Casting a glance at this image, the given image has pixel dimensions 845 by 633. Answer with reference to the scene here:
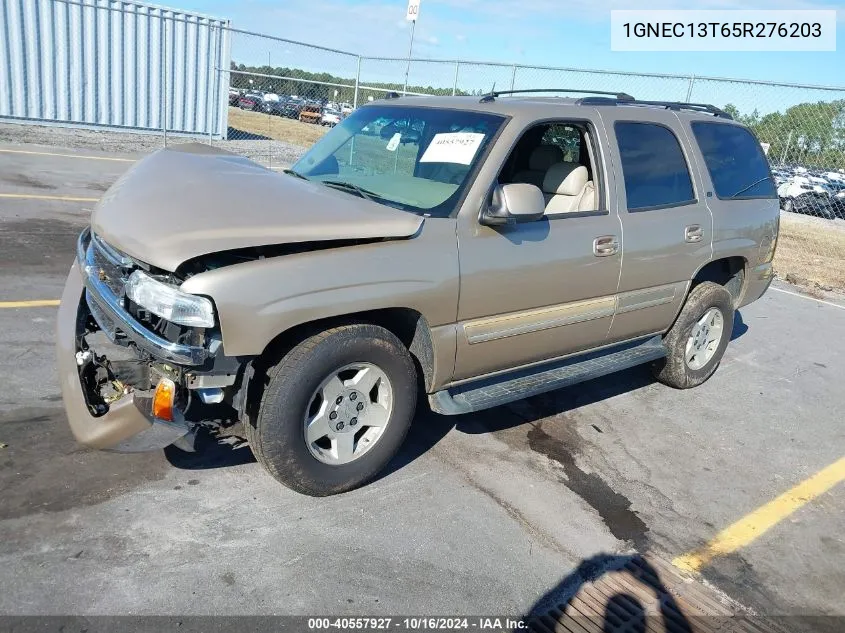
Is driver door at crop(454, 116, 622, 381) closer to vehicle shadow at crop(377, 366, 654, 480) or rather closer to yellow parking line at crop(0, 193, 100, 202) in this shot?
vehicle shadow at crop(377, 366, 654, 480)

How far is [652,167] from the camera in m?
4.64

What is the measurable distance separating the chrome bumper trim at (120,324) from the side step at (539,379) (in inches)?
53.6

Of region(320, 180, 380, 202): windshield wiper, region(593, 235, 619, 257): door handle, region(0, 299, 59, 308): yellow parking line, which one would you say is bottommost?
region(0, 299, 59, 308): yellow parking line

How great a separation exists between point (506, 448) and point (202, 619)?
6.94ft

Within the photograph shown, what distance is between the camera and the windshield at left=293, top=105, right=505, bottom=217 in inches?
148

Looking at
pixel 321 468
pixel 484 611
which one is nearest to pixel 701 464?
pixel 484 611

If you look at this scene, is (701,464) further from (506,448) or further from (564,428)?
(506,448)

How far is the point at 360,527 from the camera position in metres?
3.29

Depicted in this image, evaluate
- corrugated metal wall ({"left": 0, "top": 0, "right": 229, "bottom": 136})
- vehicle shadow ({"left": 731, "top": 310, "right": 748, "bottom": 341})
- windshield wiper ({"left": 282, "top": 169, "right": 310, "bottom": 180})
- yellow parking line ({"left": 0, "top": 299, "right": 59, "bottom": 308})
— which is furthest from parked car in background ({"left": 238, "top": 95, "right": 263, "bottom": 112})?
windshield wiper ({"left": 282, "top": 169, "right": 310, "bottom": 180})

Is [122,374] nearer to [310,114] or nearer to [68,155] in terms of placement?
[68,155]

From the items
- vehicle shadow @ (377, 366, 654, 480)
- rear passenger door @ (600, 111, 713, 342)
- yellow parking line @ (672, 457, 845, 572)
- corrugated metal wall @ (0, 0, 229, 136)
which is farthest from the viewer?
corrugated metal wall @ (0, 0, 229, 136)

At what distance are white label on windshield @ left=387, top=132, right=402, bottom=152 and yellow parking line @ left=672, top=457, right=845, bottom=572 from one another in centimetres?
276

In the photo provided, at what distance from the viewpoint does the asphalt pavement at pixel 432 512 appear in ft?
9.29

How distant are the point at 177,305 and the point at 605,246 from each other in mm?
2534
